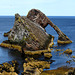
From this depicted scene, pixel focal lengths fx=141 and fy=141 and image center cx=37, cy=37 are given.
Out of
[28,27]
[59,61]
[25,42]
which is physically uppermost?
[28,27]

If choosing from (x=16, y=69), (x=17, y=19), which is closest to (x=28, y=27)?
(x=17, y=19)

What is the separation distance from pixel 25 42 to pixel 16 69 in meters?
23.2

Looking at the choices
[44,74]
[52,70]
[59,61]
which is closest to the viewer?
[44,74]

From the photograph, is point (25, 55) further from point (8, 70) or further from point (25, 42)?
point (8, 70)

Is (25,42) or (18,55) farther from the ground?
(25,42)

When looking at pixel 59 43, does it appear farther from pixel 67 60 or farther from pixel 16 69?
pixel 16 69

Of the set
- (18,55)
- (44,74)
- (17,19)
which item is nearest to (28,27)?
(17,19)

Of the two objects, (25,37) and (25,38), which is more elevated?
(25,37)

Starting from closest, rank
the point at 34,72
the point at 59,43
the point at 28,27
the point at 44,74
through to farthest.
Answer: the point at 34,72, the point at 44,74, the point at 28,27, the point at 59,43

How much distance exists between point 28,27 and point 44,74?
35.8 meters

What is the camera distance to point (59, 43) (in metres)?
82.6

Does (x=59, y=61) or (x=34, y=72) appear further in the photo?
(x=59, y=61)

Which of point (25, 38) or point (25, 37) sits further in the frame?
point (25, 37)

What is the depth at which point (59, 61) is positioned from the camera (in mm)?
53844
